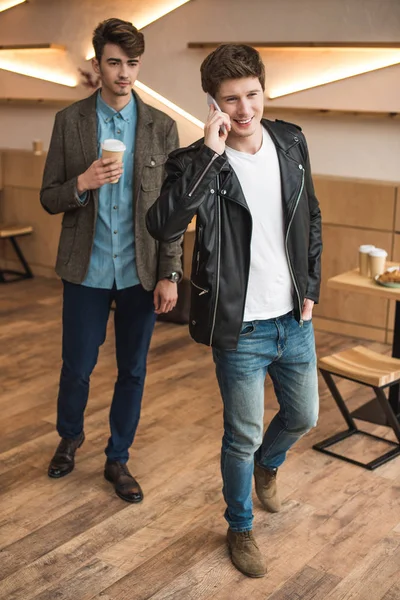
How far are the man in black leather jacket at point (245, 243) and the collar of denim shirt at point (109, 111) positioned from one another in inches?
24.6

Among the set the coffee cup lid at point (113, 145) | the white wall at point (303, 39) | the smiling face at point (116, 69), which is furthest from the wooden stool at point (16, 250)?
the coffee cup lid at point (113, 145)

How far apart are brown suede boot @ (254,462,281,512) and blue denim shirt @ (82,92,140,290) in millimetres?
819

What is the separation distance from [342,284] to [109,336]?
77.8 inches

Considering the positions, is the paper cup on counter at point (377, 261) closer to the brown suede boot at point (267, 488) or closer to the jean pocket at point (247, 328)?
the brown suede boot at point (267, 488)

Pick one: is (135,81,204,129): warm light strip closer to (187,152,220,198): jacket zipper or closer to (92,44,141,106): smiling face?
(92,44,141,106): smiling face

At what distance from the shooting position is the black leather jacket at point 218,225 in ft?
7.91

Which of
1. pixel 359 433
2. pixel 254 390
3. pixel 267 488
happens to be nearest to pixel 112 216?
pixel 254 390

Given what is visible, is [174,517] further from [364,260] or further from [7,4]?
[7,4]

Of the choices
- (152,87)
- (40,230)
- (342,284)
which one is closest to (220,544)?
(342,284)

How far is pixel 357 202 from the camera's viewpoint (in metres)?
5.44

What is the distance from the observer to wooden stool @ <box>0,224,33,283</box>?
22.8ft

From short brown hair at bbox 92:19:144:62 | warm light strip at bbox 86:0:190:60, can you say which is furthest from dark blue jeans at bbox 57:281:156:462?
warm light strip at bbox 86:0:190:60

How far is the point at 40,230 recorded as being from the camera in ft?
23.5

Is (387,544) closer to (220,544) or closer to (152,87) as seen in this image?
(220,544)
